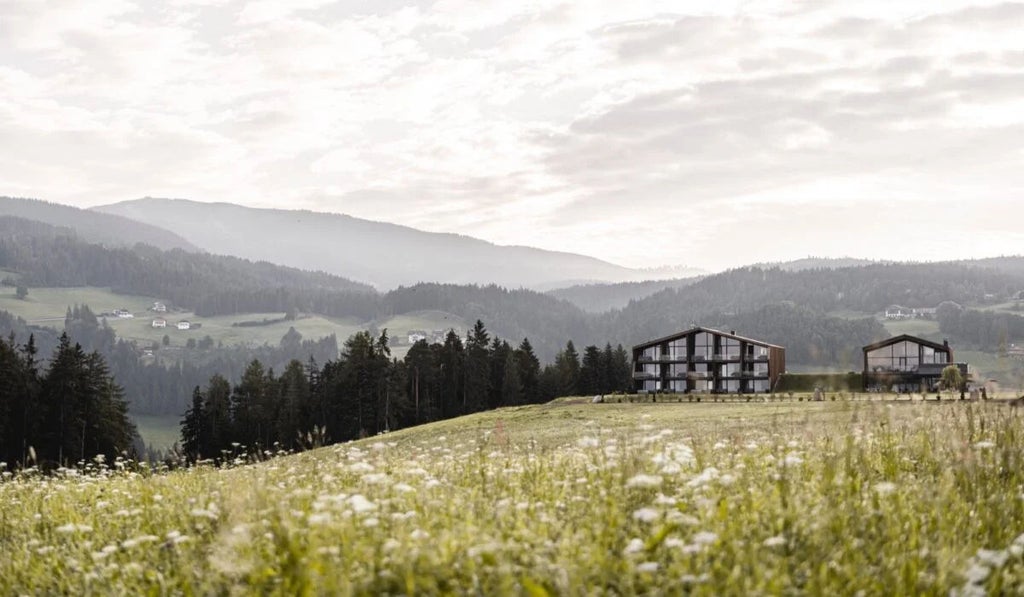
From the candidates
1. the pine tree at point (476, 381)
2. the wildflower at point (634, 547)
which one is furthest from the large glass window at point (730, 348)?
the wildflower at point (634, 547)

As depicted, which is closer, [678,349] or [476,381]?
[678,349]

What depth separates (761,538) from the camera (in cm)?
669

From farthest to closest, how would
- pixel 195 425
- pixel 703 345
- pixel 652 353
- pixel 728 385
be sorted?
pixel 652 353, pixel 703 345, pixel 728 385, pixel 195 425

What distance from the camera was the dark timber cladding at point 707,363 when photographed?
107 metres

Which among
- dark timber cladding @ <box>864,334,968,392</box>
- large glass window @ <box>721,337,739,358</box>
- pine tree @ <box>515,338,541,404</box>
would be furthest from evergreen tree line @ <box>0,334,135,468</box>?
dark timber cladding @ <box>864,334,968,392</box>

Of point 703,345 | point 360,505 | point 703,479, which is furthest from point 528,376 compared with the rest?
point 360,505

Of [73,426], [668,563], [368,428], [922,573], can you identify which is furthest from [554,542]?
[368,428]

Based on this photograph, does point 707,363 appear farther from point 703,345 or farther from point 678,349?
point 678,349

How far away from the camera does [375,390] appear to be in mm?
96312

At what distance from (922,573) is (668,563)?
1.81 metres

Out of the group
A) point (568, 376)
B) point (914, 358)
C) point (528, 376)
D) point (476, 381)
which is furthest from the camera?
point (568, 376)

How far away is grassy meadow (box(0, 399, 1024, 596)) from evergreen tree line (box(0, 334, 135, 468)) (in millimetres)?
67239

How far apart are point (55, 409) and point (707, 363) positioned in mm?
75436

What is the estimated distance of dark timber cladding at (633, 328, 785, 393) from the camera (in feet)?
350
